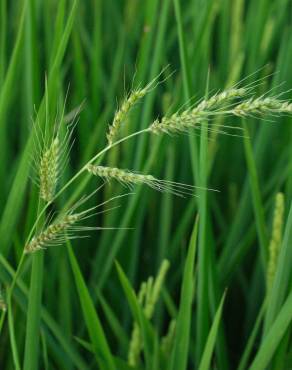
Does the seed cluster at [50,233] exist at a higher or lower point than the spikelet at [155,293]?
higher

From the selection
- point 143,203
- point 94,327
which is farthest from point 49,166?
point 143,203

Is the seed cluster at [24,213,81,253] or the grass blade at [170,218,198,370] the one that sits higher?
the seed cluster at [24,213,81,253]

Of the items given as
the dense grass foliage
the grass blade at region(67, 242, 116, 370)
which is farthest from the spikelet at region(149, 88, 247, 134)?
the grass blade at region(67, 242, 116, 370)

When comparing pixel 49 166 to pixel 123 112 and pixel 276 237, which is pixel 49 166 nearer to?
pixel 123 112

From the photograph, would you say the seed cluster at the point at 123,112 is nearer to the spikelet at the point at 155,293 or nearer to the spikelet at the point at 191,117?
the spikelet at the point at 191,117

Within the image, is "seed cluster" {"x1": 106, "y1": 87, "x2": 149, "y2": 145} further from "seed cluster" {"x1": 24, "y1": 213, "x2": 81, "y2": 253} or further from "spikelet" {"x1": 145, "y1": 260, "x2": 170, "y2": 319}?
"spikelet" {"x1": 145, "y1": 260, "x2": 170, "y2": 319}

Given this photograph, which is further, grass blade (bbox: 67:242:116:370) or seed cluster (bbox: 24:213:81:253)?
grass blade (bbox: 67:242:116:370)

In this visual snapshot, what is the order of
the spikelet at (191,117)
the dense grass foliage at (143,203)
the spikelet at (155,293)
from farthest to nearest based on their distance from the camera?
the spikelet at (155,293) < the dense grass foliage at (143,203) < the spikelet at (191,117)

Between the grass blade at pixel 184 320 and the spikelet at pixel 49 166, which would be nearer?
the spikelet at pixel 49 166

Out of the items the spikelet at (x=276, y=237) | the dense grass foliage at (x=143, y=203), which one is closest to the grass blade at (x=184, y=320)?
the dense grass foliage at (x=143, y=203)
